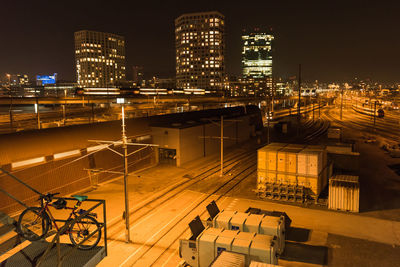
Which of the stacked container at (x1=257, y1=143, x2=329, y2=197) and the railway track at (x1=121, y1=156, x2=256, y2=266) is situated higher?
the stacked container at (x1=257, y1=143, x2=329, y2=197)

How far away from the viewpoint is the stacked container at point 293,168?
71.5ft

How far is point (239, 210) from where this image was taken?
→ 2069cm

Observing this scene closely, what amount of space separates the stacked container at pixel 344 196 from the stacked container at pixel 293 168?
4.45 ft

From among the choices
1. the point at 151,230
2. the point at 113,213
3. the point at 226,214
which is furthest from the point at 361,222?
the point at 113,213

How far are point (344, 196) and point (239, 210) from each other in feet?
22.8

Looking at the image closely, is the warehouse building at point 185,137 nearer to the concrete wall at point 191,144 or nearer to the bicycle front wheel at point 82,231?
the concrete wall at point 191,144

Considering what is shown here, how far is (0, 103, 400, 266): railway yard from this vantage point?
48.4 feet

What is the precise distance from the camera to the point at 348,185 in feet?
67.1

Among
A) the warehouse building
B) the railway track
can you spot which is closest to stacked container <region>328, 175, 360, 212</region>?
the railway track

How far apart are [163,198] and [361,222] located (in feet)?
43.9

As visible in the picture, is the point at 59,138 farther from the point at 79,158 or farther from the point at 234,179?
the point at 234,179

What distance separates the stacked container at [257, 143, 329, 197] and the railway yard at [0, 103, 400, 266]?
3.88ft

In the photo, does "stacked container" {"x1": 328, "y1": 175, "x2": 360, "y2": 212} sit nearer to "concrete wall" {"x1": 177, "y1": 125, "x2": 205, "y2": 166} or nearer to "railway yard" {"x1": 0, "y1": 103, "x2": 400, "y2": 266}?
"railway yard" {"x1": 0, "y1": 103, "x2": 400, "y2": 266}

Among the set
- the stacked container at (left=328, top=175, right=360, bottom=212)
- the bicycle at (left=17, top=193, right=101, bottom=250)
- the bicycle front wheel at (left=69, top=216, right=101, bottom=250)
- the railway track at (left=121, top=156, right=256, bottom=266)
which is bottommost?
the railway track at (left=121, top=156, right=256, bottom=266)
